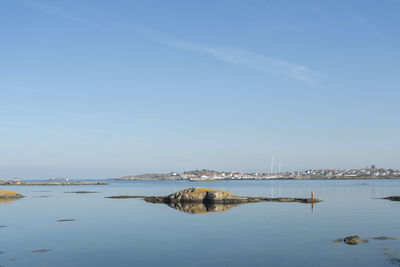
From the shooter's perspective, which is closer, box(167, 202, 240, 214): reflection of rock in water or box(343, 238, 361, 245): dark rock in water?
box(343, 238, 361, 245): dark rock in water

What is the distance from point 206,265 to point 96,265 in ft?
24.7

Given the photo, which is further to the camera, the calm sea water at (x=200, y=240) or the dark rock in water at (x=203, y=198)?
the dark rock in water at (x=203, y=198)

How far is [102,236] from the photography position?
3953 centimetres

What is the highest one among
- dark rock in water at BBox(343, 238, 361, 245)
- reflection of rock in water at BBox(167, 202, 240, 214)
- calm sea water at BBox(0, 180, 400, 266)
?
dark rock in water at BBox(343, 238, 361, 245)

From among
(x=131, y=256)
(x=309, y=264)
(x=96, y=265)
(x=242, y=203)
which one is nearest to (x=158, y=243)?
(x=131, y=256)

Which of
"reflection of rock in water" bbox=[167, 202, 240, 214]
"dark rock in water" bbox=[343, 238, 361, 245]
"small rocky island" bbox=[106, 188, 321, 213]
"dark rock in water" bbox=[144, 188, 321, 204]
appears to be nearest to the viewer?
"dark rock in water" bbox=[343, 238, 361, 245]

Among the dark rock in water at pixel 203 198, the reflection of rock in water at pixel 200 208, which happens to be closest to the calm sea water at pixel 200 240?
the reflection of rock in water at pixel 200 208

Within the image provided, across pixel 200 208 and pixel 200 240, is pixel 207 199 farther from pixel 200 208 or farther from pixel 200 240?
pixel 200 240

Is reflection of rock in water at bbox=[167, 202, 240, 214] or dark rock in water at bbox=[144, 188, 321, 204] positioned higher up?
dark rock in water at bbox=[144, 188, 321, 204]

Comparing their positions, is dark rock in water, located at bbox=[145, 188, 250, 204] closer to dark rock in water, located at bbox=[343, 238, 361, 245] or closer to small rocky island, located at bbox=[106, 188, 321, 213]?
small rocky island, located at bbox=[106, 188, 321, 213]

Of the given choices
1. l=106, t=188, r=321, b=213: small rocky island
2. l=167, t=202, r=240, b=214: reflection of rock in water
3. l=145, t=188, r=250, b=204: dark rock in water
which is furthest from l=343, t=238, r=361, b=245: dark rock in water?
l=145, t=188, r=250, b=204: dark rock in water

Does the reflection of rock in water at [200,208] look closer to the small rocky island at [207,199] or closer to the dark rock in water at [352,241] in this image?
the small rocky island at [207,199]

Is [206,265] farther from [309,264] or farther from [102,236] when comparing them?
[102,236]

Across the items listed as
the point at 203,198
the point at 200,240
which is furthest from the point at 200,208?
the point at 200,240
